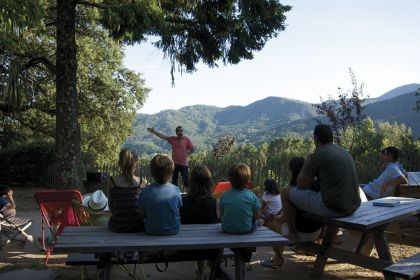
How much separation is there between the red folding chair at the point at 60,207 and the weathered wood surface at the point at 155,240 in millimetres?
1719

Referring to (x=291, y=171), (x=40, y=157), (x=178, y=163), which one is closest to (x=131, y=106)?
(x=40, y=157)

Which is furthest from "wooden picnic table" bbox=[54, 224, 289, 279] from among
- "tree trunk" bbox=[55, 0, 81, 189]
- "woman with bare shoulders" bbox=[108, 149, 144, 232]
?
"tree trunk" bbox=[55, 0, 81, 189]

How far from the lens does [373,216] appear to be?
15.6 ft

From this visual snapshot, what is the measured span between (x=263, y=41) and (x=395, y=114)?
157 m

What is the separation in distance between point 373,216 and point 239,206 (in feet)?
4.75

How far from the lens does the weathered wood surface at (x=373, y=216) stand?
448 cm

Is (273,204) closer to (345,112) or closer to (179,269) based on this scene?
(179,269)

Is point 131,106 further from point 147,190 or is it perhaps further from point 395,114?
point 395,114

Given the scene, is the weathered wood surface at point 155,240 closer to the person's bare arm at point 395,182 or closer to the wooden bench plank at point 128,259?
the wooden bench plank at point 128,259

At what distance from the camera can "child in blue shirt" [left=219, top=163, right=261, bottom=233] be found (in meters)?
4.21

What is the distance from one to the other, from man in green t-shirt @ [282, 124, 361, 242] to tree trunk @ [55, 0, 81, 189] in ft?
14.4

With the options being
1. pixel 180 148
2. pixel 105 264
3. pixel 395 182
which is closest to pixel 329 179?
pixel 105 264

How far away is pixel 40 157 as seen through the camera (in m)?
17.2

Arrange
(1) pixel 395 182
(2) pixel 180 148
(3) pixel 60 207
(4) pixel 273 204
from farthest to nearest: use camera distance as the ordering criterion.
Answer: (2) pixel 180 148
(1) pixel 395 182
(4) pixel 273 204
(3) pixel 60 207
